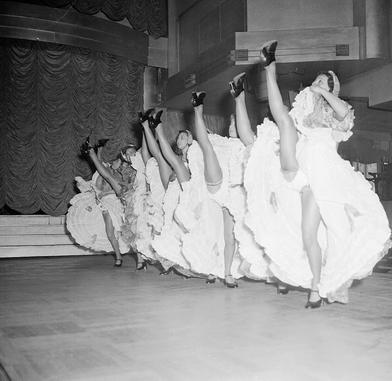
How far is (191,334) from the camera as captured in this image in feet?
7.30

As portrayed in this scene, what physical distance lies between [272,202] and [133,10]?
7201mm

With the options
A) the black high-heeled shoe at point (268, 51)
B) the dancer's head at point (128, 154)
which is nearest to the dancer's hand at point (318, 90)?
the black high-heeled shoe at point (268, 51)

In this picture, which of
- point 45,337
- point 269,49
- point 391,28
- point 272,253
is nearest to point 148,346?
point 45,337

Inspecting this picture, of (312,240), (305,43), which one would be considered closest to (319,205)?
(312,240)

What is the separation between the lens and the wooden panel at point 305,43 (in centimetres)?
738

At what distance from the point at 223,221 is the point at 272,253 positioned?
2.97ft

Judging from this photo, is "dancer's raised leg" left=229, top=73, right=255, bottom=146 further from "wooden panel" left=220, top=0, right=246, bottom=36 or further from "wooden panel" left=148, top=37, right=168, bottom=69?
"wooden panel" left=148, top=37, right=168, bottom=69

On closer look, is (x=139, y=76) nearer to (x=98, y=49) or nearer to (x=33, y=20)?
(x=98, y=49)

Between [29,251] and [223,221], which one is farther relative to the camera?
[29,251]

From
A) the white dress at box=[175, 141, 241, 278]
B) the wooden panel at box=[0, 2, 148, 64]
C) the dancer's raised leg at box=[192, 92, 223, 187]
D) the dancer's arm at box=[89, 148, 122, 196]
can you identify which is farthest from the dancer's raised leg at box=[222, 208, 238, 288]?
the wooden panel at box=[0, 2, 148, 64]

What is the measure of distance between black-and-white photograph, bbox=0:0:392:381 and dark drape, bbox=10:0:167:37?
0.03 metres

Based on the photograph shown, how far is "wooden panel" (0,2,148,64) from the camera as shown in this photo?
27.1ft

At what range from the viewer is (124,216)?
18.0ft

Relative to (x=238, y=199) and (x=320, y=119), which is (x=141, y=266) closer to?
(x=238, y=199)
